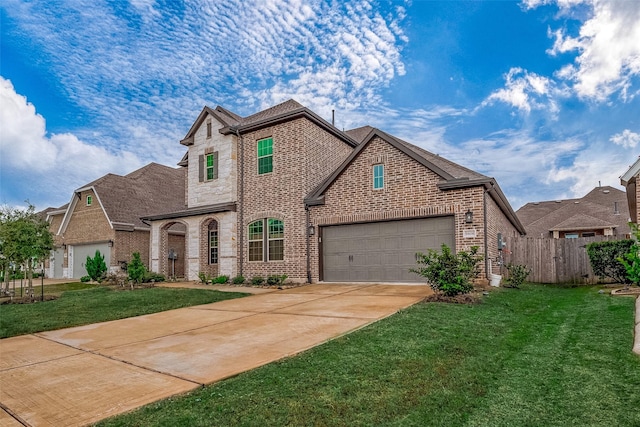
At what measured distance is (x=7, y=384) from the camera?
13.7 ft

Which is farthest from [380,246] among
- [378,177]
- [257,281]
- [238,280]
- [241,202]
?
[241,202]

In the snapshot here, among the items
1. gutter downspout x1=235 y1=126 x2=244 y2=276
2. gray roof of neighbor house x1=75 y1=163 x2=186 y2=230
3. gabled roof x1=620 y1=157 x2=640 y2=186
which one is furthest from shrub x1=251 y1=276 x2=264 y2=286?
gabled roof x1=620 y1=157 x2=640 y2=186

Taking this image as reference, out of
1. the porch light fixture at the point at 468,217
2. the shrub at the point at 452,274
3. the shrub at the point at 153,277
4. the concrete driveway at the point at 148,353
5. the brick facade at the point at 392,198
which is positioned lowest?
the shrub at the point at 153,277

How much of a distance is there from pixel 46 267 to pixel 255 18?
2481 centimetres

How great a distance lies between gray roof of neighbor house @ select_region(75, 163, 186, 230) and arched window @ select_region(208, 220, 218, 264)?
2515mm

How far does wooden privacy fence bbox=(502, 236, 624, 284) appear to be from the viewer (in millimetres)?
14703

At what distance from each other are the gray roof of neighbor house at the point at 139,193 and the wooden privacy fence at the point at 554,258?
1587cm

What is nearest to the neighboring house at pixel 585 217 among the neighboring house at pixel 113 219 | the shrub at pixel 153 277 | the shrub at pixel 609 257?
the shrub at pixel 609 257

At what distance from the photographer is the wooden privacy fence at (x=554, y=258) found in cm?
1470

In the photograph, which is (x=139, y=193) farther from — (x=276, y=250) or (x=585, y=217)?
(x=585, y=217)

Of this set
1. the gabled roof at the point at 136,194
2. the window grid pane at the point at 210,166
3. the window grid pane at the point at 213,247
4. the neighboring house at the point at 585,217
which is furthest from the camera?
the neighboring house at the point at 585,217

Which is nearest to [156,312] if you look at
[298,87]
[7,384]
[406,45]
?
[7,384]

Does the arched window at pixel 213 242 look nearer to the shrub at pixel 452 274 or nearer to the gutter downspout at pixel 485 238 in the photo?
the gutter downspout at pixel 485 238

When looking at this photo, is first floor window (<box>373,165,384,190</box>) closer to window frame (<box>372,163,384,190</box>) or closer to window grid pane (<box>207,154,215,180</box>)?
window frame (<box>372,163,384,190</box>)
